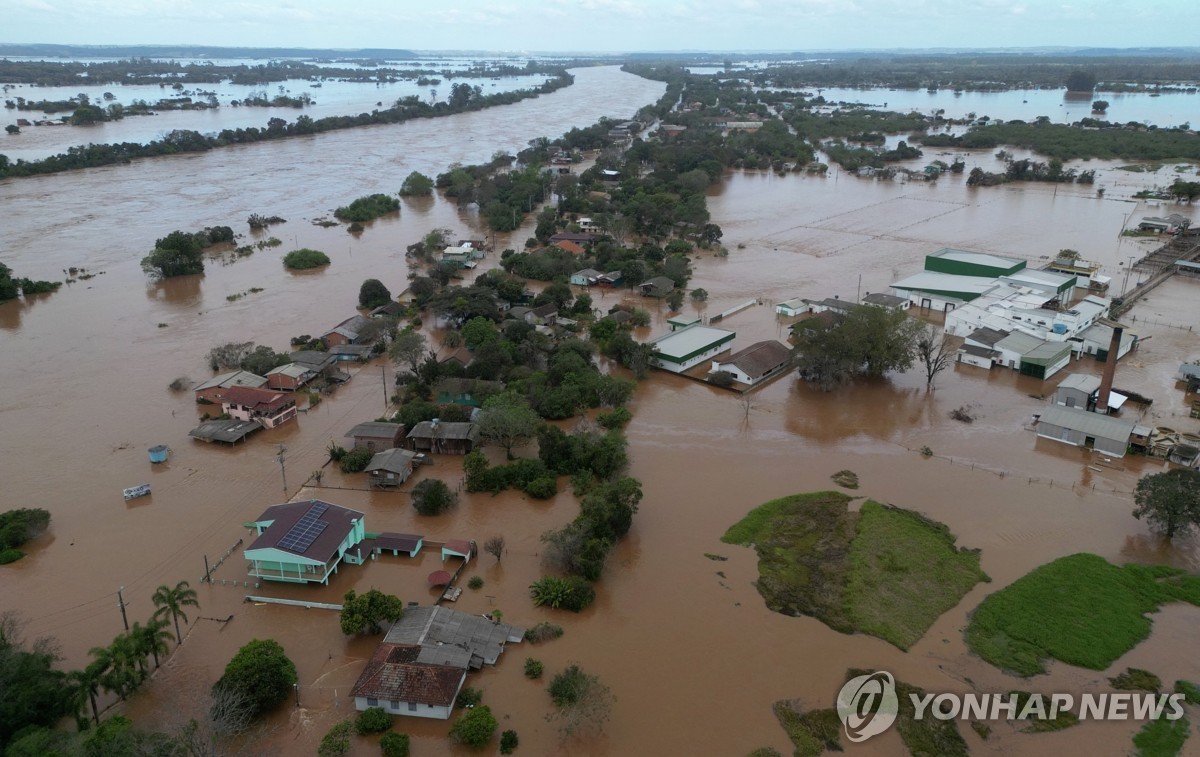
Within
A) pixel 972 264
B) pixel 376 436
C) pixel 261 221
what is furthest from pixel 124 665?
pixel 261 221

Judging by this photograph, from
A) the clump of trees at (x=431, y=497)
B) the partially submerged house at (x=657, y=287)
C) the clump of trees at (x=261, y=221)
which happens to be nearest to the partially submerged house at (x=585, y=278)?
the partially submerged house at (x=657, y=287)

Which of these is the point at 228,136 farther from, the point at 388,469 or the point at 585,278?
the point at 388,469

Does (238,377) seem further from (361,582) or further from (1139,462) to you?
(1139,462)

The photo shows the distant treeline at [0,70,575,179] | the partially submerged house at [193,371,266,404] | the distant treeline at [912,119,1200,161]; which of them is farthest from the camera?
the distant treeline at [912,119,1200,161]

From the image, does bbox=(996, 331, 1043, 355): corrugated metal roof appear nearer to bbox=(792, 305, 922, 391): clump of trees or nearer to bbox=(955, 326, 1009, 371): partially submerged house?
bbox=(955, 326, 1009, 371): partially submerged house

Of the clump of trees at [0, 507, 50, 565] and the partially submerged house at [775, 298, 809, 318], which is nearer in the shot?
the clump of trees at [0, 507, 50, 565]

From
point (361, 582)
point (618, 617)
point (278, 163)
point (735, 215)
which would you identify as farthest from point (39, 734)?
point (278, 163)

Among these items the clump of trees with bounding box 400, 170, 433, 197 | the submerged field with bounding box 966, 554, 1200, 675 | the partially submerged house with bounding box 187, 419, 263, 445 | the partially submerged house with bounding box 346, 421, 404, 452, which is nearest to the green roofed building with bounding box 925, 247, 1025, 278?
the submerged field with bounding box 966, 554, 1200, 675
